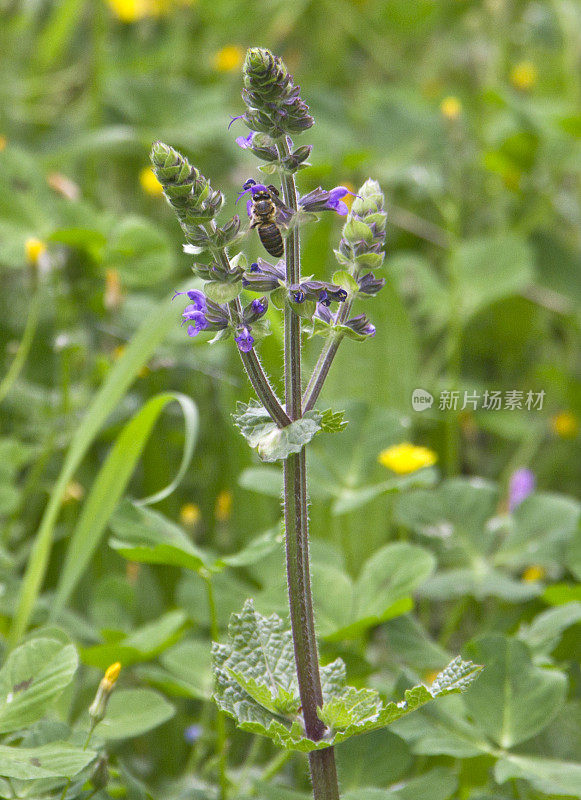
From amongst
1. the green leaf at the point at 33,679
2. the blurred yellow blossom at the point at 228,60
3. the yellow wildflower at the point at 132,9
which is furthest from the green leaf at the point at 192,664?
the yellow wildflower at the point at 132,9

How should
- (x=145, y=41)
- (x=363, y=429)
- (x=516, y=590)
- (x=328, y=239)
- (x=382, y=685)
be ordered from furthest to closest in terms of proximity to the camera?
(x=145, y=41) < (x=328, y=239) < (x=363, y=429) < (x=516, y=590) < (x=382, y=685)

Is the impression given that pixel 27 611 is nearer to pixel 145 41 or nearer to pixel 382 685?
pixel 382 685

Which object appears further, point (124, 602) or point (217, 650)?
point (124, 602)

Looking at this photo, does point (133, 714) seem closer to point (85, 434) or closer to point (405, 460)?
point (85, 434)

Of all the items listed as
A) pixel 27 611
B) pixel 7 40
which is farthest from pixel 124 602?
pixel 7 40

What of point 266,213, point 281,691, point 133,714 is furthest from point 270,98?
point 133,714

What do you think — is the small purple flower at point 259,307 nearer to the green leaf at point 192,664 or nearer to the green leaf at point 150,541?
the green leaf at point 150,541
